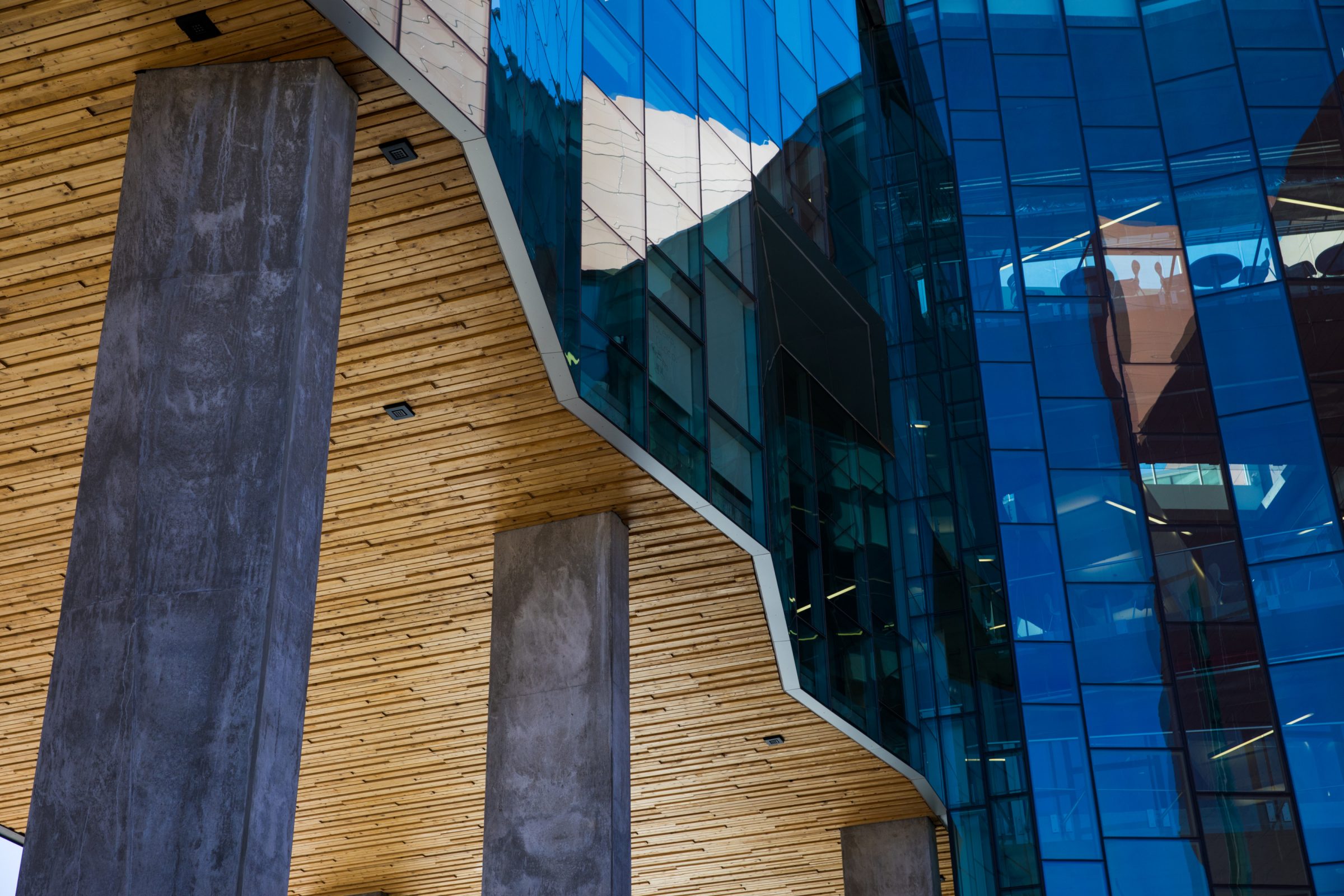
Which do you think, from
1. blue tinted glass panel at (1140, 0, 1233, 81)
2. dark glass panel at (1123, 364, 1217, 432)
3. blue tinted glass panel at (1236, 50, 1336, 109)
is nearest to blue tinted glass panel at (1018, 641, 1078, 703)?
dark glass panel at (1123, 364, 1217, 432)

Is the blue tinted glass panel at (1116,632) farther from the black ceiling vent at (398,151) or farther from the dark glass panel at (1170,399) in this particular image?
the black ceiling vent at (398,151)

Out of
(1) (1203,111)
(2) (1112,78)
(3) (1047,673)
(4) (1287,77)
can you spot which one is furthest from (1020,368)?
(4) (1287,77)

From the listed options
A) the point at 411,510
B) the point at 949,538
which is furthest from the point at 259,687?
the point at 949,538

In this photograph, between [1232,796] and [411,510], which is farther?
[1232,796]

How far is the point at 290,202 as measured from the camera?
36.3 feet

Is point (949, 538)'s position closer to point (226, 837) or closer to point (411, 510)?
point (411, 510)

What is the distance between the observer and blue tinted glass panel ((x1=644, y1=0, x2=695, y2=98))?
17.4 m

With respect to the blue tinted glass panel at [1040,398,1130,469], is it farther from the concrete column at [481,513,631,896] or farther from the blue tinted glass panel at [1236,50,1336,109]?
the concrete column at [481,513,631,896]

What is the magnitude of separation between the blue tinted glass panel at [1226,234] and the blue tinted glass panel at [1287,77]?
1.79 m

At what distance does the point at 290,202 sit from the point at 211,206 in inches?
23.8

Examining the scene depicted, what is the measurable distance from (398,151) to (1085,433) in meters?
→ 17.1

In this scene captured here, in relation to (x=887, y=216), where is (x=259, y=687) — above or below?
below

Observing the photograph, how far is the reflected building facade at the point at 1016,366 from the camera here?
17000 millimetres

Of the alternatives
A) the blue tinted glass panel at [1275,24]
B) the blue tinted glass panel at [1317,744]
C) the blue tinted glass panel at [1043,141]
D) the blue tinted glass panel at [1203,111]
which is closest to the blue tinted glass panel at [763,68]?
the blue tinted glass panel at [1043,141]
